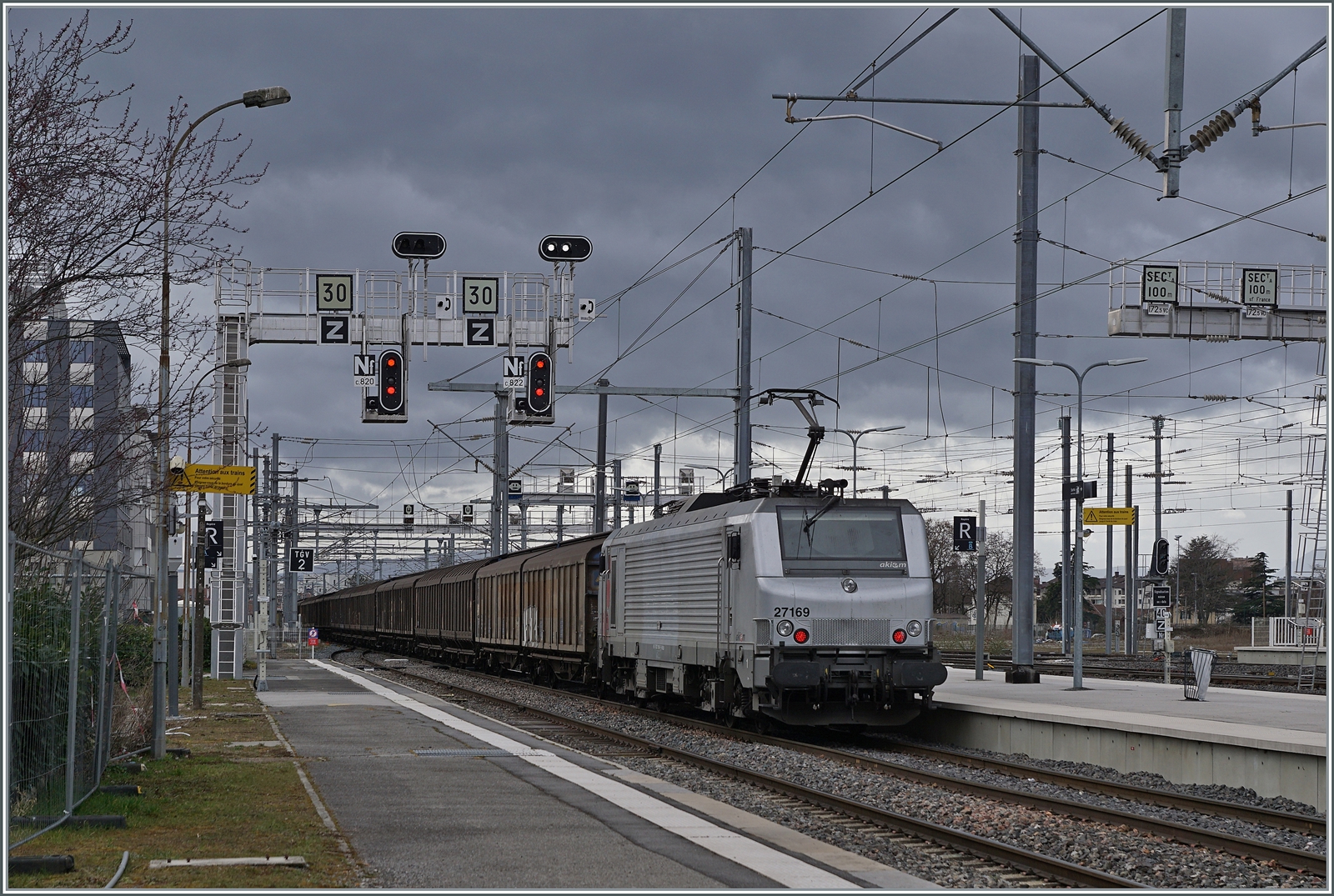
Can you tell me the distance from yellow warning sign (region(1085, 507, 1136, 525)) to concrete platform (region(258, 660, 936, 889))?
12.9 metres

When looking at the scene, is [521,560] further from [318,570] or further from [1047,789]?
[318,570]

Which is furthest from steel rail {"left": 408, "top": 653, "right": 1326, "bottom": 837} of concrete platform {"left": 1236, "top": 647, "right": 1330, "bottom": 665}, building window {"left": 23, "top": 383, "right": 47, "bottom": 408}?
concrete platform {"left": 1236, "top": 647, "right": 1330, "bottom": 665}

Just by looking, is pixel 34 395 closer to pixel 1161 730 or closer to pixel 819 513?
pixel 819 513

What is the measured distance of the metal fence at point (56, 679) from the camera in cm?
1024

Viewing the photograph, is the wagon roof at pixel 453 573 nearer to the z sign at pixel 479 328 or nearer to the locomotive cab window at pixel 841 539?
the z sign at pixel 479 328

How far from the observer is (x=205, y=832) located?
1084cm

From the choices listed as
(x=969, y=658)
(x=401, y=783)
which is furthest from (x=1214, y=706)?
(x=969, y=658)

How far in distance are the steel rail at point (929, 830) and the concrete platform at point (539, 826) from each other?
1.09m

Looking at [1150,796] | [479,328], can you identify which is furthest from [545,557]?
[1150,796]

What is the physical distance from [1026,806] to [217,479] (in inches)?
510

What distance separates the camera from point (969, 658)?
46.7m

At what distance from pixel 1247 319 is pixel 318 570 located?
332 feet

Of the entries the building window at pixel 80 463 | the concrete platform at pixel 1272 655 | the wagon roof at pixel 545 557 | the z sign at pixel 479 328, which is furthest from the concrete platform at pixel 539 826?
the concrete platform at pixel 1272 655

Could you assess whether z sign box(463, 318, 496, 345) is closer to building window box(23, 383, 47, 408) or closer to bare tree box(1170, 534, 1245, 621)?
building window box(23, 383, 47, 408)
